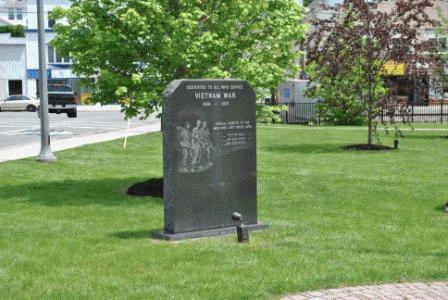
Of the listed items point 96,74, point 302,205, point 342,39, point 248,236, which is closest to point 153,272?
point 248,236

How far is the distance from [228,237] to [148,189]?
4.11 meters

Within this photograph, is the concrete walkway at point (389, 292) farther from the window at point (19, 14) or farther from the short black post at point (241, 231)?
the window at point (19, 14)

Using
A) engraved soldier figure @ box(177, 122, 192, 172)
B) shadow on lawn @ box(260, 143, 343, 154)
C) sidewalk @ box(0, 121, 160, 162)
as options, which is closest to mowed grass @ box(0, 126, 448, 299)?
engraved soldier figure @ box(177, 122, 192, 172)

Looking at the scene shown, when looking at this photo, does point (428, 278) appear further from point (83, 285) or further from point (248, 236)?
point (83, 285)

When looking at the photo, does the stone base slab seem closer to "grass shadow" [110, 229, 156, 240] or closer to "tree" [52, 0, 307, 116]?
"grass shadow" [110, 229, 156, 240]

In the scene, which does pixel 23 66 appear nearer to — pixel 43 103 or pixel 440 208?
pixel 43 103

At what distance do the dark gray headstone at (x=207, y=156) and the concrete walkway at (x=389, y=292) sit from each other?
8.75ft

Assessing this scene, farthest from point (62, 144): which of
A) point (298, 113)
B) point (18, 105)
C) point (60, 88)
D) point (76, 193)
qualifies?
point (18, 105)

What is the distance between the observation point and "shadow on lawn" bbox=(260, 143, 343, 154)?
2206 centimetres

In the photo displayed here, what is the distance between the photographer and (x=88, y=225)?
10133 mm

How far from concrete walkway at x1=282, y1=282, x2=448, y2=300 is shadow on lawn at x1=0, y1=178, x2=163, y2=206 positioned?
18.7 ft

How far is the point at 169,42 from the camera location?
464 inches

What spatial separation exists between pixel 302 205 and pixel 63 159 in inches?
356

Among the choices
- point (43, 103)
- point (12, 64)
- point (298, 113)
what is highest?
point (12, 64)
